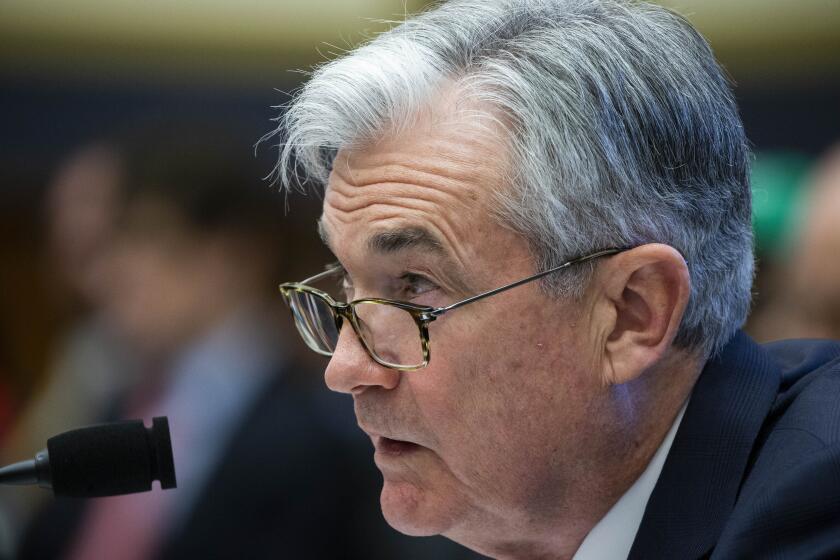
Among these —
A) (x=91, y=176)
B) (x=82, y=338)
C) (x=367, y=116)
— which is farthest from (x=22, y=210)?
(x=367, y=116)

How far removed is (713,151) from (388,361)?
1.84ft

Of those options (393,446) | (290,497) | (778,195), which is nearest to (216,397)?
(290,497)

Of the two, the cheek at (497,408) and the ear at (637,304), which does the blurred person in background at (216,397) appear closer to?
the cheek at (497,408)

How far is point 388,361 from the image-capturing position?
149cm

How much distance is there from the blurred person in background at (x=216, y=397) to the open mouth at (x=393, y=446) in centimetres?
95

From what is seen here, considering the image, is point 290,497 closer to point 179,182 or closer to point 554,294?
point 179,182

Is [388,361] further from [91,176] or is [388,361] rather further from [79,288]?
[79,288]

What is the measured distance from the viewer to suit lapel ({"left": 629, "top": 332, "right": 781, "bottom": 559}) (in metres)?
1.41

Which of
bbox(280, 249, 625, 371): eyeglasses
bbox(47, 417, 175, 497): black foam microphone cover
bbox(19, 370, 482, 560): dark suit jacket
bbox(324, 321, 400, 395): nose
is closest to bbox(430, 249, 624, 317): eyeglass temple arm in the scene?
bbox(280, 249, 625, 371): eyeglasses

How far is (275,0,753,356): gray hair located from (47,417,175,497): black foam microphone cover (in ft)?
1.71

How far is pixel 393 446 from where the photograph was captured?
1553 millimetres

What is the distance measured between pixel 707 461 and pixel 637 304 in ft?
0.77

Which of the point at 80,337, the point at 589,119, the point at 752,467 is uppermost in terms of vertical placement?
the point at 80,337

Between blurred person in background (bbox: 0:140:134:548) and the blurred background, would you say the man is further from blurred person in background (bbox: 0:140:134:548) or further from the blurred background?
blurred person in background (bbox: 0:140:134:548)
